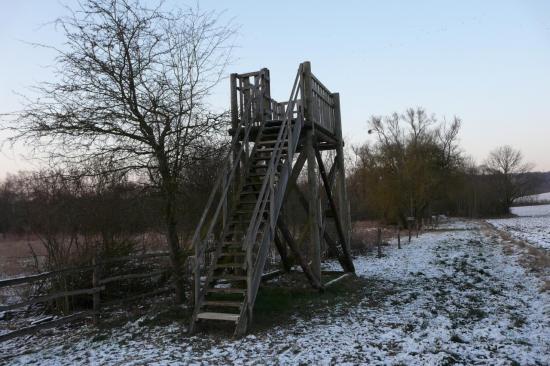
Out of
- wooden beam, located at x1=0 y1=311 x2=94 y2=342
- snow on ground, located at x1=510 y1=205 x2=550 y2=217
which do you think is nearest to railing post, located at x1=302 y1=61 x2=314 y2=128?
wooden beam, located at x1=0 y1=311 x2=94 y2=342

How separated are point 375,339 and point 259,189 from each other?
423 centimetres

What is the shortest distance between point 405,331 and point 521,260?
36.4ft

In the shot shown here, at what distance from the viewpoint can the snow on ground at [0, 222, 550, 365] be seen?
6523 mm

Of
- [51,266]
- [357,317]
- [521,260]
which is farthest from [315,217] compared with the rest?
[521,260]

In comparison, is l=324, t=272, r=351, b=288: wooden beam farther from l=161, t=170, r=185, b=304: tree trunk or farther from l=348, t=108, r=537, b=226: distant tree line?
l=348, t=108, r=537, b=226: distant tree line

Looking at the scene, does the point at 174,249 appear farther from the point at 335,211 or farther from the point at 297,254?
the point at 335,211

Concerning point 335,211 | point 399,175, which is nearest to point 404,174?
point 399,175

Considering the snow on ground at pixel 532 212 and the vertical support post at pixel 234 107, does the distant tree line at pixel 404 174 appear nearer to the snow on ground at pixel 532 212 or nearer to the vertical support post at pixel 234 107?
the snow on ground at pixel 532 212

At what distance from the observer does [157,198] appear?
1052cm

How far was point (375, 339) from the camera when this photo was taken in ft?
23.9

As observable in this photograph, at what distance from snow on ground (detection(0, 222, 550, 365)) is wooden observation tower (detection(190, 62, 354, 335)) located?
85cm

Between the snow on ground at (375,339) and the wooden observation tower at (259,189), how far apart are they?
855 mm

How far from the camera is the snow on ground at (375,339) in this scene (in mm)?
6523

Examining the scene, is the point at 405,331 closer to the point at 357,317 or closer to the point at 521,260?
the point at 357,317
